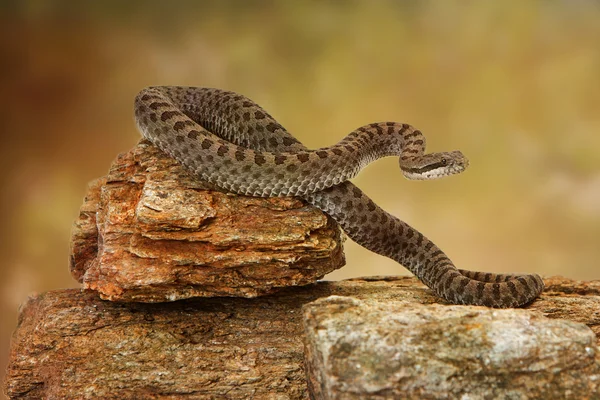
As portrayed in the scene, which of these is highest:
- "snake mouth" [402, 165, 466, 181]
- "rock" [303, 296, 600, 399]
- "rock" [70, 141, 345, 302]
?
"snake mouth" [402, 165, 466, 181]

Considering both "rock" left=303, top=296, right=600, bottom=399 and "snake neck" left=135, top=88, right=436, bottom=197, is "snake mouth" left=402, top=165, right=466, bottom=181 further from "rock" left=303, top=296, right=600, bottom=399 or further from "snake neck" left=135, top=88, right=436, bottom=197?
"rock" left=303, top=296, right=600, bottom=399

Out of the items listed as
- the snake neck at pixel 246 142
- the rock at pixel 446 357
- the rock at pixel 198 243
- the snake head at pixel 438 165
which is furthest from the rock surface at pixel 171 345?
the snake head at pixel 438 165

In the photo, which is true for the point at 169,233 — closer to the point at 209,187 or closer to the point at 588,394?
the point at 209,187

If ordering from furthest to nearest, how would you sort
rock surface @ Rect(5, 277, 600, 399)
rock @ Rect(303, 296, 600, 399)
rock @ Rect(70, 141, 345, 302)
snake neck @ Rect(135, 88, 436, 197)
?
snake neck @ Rect(135, 88, 436, 197) < rock @ Rect(70, 141, 345, 302) < rock surface @ Rect(5, 277, 600, 399) < rock @ Rect(303, 296, 600, 399)

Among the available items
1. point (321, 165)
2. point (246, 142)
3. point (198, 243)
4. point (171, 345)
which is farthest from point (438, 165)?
point (171, 345)

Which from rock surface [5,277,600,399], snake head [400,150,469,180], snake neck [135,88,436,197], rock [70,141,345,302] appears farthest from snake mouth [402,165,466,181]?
rock surface [5,277,600,399]

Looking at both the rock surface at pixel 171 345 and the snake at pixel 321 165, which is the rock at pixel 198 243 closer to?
the snake at pixel 321 165

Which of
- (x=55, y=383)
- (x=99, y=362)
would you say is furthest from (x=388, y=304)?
(x=55, y=383)

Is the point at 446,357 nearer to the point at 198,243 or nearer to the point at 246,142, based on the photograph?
the point at 198,243

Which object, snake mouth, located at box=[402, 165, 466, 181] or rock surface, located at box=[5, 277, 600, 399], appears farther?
snake mouth, located at box=[402, 165, 466, 181]
